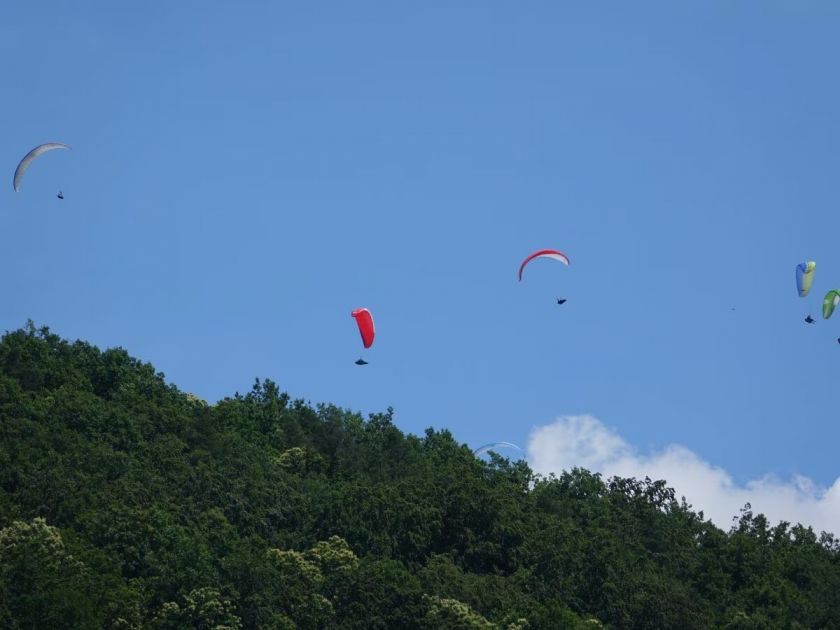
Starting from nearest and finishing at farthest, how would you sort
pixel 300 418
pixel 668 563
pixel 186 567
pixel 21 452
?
pixel 186 567, pixel 21 452, pixel 668 563, pixel 300 418

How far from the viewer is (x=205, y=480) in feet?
338

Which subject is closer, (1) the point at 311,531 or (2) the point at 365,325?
(2) the point at 365,325

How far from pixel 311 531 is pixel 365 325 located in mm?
15149

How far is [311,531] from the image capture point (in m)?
102

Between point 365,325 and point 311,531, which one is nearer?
point 365,325

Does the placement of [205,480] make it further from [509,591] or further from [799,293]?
[799,293]

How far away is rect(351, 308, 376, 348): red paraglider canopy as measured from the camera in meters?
91.1

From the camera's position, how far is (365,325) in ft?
300

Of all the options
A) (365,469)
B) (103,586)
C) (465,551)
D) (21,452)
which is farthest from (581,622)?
(365,469)

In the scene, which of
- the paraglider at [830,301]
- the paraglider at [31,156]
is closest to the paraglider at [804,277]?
the paraglider at [830,301]

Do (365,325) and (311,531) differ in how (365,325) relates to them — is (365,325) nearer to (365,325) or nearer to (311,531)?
(365,325)

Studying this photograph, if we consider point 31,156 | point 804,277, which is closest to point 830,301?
point 804,277

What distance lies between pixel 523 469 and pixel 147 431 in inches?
924

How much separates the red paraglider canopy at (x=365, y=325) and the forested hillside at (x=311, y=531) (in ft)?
33.6
